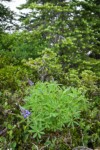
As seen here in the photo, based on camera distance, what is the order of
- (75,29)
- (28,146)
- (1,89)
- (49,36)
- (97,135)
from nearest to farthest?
(28,146)
(97,135)
(1,89)
(49,36)
(75,29)

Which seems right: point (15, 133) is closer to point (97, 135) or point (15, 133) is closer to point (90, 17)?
point (97, 135)

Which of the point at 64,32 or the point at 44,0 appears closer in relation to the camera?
the point at 64,32

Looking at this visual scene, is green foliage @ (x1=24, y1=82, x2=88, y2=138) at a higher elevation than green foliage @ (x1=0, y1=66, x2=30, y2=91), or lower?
higher

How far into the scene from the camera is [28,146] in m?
4.19

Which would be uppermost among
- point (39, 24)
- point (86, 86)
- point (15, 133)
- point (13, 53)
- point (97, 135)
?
point (15, 133)

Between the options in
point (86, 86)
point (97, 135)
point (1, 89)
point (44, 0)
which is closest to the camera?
point (97, 135)

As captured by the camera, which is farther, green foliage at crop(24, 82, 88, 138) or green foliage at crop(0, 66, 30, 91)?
green foliage at crop(0, 66, 30, 91)

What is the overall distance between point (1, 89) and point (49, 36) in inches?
284

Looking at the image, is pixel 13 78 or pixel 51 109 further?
pixel 13 78

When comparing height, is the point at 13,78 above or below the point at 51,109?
below

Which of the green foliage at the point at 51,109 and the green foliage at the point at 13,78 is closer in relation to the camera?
the green foliage at the point at 51,109

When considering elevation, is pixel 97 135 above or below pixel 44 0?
above

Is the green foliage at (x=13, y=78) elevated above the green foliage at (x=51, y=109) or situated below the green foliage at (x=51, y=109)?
below

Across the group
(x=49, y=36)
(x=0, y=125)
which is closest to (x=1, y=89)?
(x=0, y=125)
